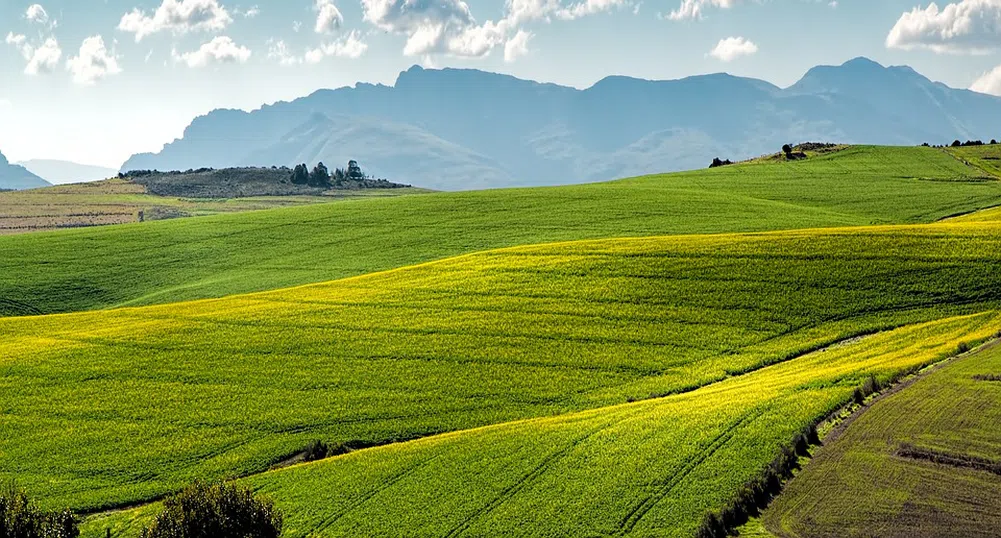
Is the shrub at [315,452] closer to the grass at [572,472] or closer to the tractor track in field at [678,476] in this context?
the grass at [572,472]

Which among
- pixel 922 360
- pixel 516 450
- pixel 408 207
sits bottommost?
pixel 516 450

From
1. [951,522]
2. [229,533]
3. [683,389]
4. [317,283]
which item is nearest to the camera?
[951,522]

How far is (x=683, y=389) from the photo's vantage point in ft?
112

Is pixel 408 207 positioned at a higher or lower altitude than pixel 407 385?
higher

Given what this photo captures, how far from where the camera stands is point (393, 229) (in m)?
77.7

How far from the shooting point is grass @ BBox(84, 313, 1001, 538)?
2353cm

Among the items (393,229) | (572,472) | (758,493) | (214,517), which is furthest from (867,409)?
(393,229)

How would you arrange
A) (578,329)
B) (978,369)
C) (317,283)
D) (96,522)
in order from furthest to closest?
1. (317,283)
2. (578,329)
3. (978,369)
4. (96,522)

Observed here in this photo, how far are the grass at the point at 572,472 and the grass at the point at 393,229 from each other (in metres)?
34.4

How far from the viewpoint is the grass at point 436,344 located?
31906mm

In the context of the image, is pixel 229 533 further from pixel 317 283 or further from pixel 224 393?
pixel 317 283

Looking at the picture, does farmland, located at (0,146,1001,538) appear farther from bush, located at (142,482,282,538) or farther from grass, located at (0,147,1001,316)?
bush, located at (142,482,282,538)

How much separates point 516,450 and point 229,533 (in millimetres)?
9163

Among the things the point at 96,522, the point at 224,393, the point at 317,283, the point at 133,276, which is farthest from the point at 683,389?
the point at 133,276
